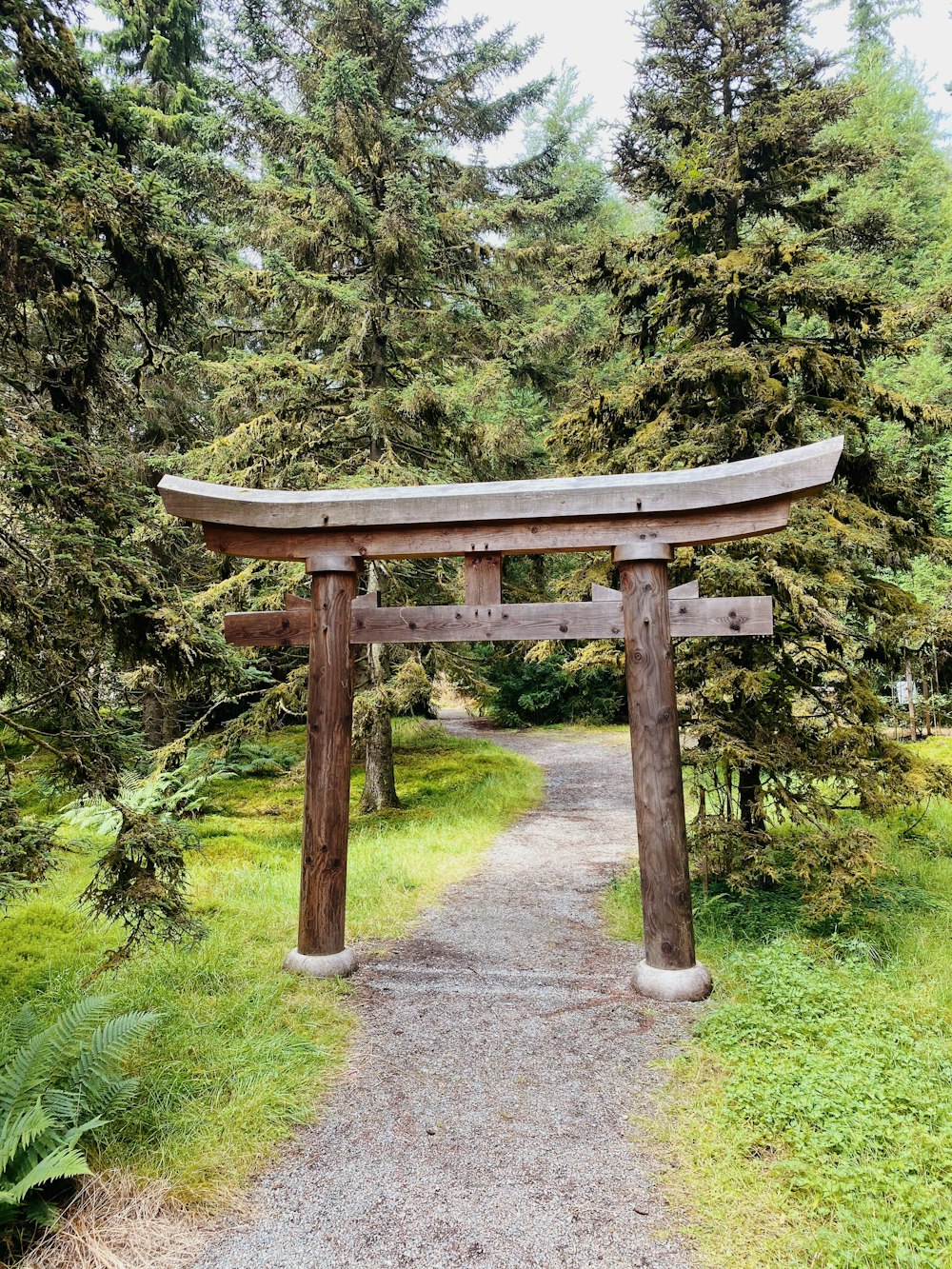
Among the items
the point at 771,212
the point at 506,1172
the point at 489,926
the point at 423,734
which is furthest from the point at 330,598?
the point at 423,734

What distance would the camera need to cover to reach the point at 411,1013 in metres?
4.45

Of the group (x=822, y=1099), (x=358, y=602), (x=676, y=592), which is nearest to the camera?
(x=822, y=1099)

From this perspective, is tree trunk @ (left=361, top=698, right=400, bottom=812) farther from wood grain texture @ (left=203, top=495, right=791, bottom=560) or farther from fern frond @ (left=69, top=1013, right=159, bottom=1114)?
fern frond @ (left=69, top=1013, right=159, bottom=1114)

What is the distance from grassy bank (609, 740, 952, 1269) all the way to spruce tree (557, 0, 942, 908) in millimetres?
606

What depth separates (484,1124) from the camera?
10.8ft

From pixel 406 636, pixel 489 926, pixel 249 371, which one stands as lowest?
pixel 489 926

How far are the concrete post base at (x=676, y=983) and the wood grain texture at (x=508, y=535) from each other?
104 inches

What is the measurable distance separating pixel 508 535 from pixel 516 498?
259mm

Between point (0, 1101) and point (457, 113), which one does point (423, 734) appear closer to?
point (457, 113)

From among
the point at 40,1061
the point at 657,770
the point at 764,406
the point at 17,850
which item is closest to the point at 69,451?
the point at 17,850

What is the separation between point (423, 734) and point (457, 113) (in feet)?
36.8

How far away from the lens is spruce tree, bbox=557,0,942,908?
216 inches

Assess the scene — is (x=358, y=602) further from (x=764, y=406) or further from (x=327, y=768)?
(x=764, y=406)

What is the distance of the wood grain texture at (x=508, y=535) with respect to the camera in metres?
4.57
